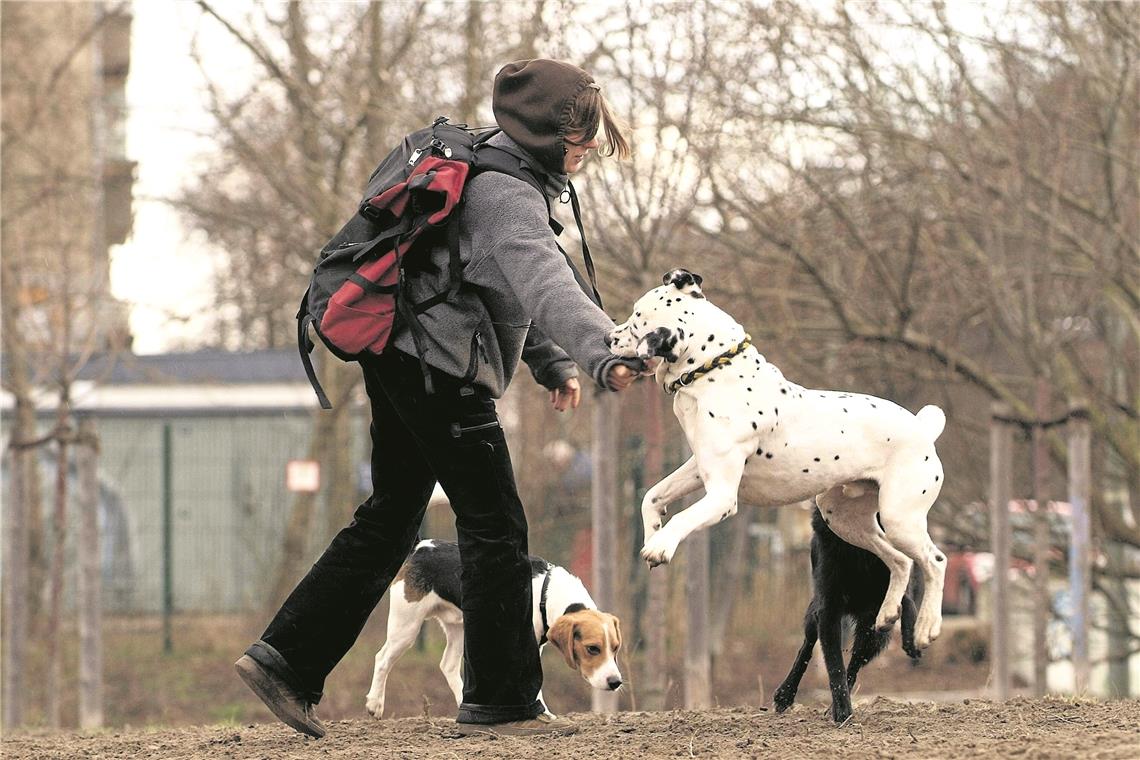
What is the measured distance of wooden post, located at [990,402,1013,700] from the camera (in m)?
7.60

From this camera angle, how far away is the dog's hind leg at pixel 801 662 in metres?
4.66

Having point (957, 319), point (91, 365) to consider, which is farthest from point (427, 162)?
point (91, 365)

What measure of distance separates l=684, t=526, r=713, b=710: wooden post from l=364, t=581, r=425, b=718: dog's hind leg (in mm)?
2013

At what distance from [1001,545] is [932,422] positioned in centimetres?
362

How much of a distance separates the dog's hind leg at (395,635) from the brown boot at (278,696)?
2.49ft

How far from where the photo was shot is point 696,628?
285 inches

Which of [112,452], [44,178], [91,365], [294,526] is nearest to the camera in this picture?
[44,178]

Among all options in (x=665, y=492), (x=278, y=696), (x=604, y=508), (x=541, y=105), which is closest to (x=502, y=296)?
(x=541, y=105)

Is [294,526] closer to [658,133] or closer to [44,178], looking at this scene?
[44,178]

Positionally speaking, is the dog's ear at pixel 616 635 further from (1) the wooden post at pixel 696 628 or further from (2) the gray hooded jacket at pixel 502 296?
(1) the wooden post at pixel 696 628

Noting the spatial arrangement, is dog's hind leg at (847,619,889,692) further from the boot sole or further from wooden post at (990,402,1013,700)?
wooden post at (990,402,1013,700)

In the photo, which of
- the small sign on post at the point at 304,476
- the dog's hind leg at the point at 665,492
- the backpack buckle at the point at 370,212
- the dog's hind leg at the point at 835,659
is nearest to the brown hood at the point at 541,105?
the backpack buckle at the point at 370,212

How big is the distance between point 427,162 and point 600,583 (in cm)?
370

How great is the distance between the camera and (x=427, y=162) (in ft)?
13.4
